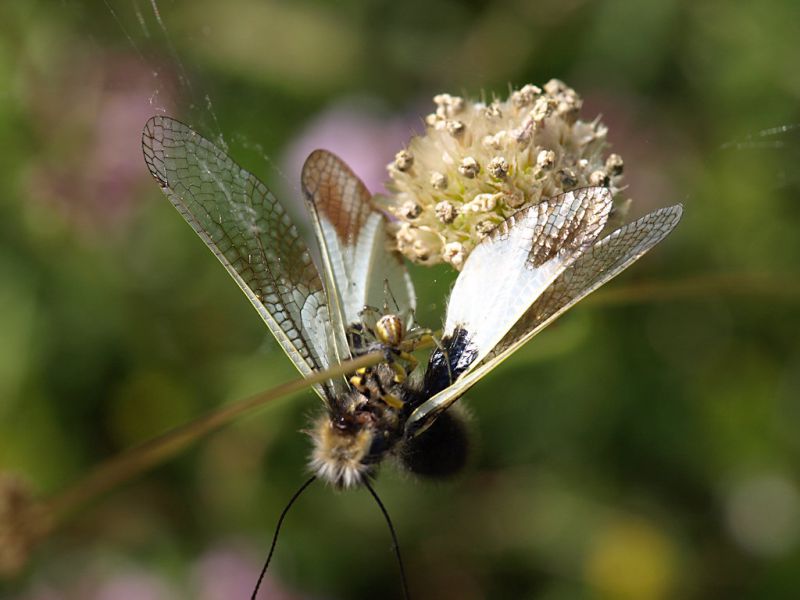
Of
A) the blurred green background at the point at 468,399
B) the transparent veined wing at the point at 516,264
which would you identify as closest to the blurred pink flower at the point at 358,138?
the blurred green background at the point at 468,399

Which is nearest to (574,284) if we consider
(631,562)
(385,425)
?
(385,425)

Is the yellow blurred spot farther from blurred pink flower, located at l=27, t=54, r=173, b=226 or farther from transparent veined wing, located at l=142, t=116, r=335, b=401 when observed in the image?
blurred pink flower, located at l=27, t=54, r=173, b=226

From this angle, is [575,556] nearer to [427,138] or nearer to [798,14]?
[427,138]

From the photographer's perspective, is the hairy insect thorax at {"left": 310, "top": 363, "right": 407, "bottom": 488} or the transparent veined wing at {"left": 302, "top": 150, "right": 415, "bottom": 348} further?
the transparent veined wing at {"left": 302, "top": 150, "right": 415, "bottom": 348}

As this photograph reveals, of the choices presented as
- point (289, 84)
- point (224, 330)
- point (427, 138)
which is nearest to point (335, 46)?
point (289, 84)

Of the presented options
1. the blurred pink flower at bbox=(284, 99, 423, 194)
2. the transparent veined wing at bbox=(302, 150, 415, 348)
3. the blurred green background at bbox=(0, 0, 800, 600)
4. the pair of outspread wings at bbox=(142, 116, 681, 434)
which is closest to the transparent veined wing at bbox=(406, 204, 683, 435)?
the pair of outspread wings at bbox=(142, 116, 681, 434)

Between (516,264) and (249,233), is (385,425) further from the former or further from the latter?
(249,233)

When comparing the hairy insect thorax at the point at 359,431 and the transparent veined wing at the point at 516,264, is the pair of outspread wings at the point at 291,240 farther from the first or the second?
the transparent veined wing at the point at 516,264
